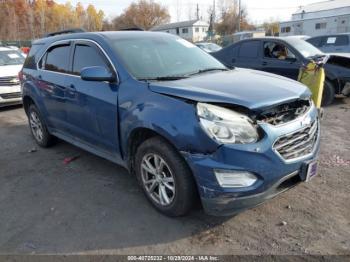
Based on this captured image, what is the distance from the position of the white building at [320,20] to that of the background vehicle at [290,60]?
27.8m

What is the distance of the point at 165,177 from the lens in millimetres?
3285

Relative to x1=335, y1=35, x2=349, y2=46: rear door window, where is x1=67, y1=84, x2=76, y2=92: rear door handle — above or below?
below

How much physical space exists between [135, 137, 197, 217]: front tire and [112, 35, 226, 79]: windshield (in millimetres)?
832

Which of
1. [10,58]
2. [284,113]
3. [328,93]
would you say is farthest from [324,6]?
[284,113]

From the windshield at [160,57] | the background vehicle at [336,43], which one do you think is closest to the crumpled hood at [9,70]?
the windshield at [160,57]

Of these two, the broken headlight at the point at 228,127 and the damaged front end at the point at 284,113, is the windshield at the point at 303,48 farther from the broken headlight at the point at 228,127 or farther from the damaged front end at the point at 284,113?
the broken headlight at the point at 228,127

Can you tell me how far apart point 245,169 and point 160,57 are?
1.86 meters

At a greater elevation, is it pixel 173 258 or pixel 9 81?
pixel 9 81

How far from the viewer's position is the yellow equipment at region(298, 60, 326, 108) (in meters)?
6.62

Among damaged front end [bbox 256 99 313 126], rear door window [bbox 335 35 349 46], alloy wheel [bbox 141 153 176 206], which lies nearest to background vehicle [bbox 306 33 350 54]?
rear door window [bbox 335 35 349 46]

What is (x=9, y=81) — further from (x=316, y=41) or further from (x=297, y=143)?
(x=316, y=41)

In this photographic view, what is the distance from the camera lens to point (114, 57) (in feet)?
12.2

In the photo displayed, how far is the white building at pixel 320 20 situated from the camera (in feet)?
111

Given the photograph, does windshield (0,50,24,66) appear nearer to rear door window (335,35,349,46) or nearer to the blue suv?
the blue suv
